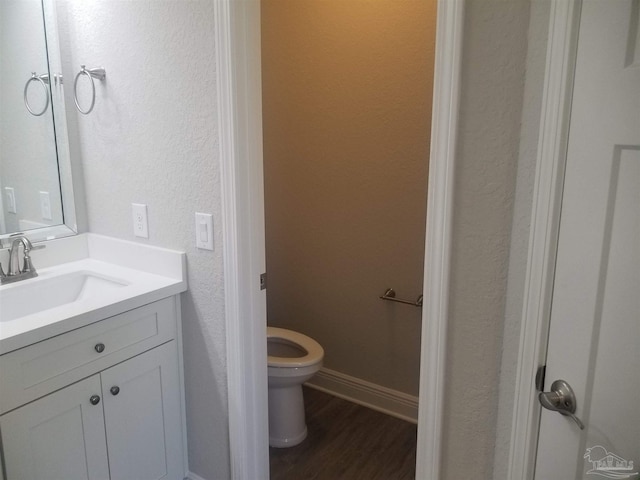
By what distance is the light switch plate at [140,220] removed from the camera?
5.85 feet

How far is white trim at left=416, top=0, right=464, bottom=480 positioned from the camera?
1.04 m

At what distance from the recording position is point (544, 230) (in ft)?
3.28

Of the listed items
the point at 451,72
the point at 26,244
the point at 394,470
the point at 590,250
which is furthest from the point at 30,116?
the point at 394,470

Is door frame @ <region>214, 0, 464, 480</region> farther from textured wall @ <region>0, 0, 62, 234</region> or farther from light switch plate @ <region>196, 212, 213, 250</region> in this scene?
textured wall @ <region>0, 0, 62, 234</region>

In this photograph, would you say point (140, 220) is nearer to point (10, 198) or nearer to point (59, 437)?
point (10, 198)

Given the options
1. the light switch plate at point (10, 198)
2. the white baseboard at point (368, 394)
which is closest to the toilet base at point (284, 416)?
the white baseboard at point (368, 394)

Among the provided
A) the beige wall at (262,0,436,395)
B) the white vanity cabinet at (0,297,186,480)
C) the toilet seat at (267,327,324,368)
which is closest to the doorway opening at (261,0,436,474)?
the beige wall at (262,0,436,395)

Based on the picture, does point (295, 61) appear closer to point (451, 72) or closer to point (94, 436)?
point (451, 72)

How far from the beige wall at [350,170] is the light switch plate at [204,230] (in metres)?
1.01

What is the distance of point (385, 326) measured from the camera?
2.47m


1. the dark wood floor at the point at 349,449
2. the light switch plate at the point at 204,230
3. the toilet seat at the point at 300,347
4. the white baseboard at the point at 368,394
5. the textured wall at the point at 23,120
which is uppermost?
the textured wall at the point at 23,120

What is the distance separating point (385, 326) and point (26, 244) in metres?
1.65

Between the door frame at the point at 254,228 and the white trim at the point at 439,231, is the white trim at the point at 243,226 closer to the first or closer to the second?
the door frame at the point at 254,228

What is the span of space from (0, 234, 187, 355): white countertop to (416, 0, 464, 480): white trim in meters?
0.94
